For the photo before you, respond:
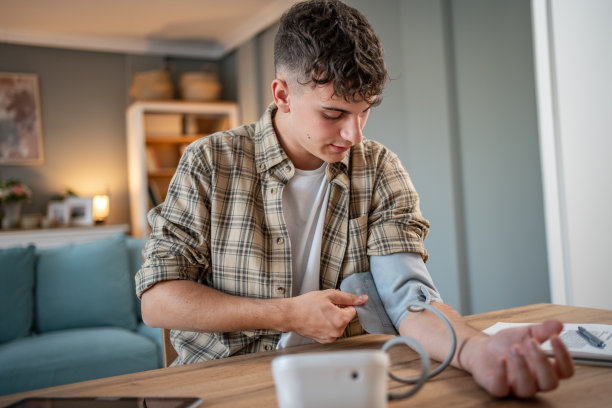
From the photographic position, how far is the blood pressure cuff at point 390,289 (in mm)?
1070

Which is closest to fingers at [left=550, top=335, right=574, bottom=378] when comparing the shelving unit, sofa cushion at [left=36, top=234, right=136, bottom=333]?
sofa cushion at [left=36, top=234, right=136, bottom=333]

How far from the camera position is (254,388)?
746 mm

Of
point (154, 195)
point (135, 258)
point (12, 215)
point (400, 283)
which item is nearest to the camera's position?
point (400, 283)

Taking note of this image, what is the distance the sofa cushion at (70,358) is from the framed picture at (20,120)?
3.15 m

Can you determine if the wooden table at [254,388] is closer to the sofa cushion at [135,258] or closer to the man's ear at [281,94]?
the man's ear at [281,94]

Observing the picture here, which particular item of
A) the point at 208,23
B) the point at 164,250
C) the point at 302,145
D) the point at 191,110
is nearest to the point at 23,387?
the point at 164,250

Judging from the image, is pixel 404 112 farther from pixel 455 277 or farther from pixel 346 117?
pixel 346 117

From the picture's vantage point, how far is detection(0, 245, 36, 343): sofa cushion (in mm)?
2604

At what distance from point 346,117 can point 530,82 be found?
6.38 ft

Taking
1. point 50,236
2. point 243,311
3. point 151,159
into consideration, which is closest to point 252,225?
point 243,311

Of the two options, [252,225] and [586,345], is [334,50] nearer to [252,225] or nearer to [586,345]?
[252,225]

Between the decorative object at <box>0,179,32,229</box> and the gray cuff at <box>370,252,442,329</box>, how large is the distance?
15.0 ft

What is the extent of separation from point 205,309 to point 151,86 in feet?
15.2

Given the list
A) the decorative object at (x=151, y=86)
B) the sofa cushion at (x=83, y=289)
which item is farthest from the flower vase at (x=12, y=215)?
the sofa cushion at (x=83, y=289)
